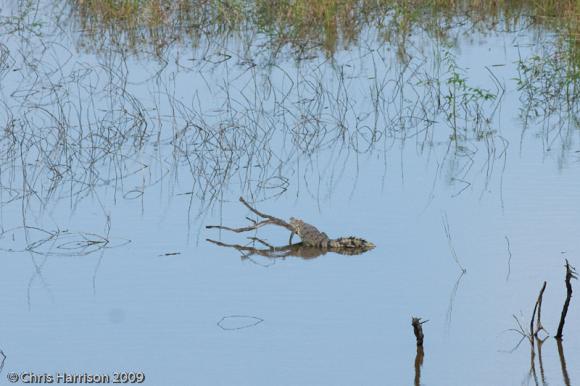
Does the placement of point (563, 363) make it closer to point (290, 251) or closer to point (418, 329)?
point (418, 329)

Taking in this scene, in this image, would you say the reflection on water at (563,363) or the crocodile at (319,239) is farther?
the crocodile at (319,239)

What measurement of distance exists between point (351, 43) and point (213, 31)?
50.5 inches

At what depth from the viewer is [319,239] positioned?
23.7 feet

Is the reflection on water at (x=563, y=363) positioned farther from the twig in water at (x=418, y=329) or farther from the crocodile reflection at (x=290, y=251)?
the crocodile reflection at (x=290, y=251)

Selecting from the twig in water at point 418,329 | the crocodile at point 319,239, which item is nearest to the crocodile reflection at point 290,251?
the crocodile at point 319,239

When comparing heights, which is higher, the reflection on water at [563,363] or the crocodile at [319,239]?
the crocodile at [319,239]

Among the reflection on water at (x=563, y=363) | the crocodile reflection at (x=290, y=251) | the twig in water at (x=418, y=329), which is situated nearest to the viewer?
the reflection on water at (x=563, y=363)

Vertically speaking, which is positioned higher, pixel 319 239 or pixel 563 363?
pixel 319 239

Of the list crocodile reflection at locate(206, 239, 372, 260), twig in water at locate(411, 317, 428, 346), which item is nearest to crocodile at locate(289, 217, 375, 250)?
crocodile reflection at locate(206, 239, 372, 260)

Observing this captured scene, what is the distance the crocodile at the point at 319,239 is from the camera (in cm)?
715

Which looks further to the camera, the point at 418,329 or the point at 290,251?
the point at 290,251

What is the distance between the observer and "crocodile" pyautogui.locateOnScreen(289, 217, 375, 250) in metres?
7.15

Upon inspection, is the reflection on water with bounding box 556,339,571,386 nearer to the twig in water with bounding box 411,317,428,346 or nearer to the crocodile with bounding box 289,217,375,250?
the twig in water with bounding box 411,317,428,346

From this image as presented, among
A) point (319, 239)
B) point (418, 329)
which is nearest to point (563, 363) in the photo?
point (418, 329)
